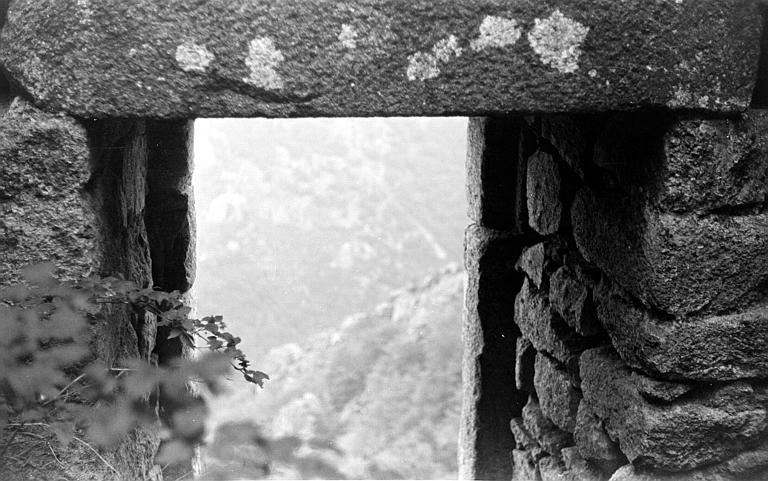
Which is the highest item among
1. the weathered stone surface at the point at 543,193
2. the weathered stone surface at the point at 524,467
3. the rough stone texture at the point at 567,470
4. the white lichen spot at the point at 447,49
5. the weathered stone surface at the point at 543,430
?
the white lichen spot at the point at 447,49

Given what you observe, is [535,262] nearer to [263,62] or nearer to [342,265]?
[263,62]

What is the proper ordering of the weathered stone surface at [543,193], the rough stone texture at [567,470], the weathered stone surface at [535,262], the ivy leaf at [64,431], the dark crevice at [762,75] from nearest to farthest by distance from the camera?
the ivy leaf at [64,431] → the dark crevice at [762,75] → the rough stone texture at [567,470] → the weathered stone surface at [543,193] → the weathered stone surface at [535,262]

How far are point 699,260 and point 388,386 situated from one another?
871cm

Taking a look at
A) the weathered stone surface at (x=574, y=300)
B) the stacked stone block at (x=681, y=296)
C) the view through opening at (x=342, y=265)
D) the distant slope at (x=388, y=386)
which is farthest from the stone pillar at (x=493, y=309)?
the view through opening at (x=342, y=265)

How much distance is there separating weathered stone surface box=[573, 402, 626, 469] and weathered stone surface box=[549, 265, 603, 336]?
0.21 metres

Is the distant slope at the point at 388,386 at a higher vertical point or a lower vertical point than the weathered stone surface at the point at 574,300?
lower

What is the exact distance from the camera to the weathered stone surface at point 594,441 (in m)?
2.00

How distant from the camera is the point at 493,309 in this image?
2.86 metres

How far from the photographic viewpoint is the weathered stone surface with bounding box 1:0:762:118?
4.95 feet

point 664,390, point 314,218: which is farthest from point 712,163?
point 314,218

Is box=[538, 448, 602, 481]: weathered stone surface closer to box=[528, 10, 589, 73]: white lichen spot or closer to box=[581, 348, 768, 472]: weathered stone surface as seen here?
box=[581, 348, 768, 472]: weathered stone surface

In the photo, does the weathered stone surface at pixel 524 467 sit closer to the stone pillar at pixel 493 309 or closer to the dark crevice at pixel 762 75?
the stone pillar at pixel 493 309

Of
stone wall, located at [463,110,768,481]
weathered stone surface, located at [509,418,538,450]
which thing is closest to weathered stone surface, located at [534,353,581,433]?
stone wall, located at [463,110,768,481]

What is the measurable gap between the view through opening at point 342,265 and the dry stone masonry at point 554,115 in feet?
24.6
